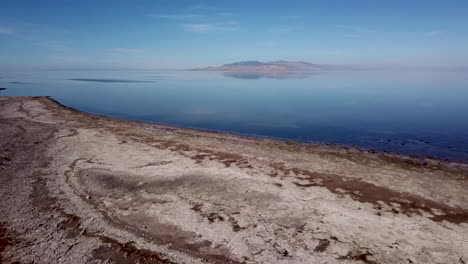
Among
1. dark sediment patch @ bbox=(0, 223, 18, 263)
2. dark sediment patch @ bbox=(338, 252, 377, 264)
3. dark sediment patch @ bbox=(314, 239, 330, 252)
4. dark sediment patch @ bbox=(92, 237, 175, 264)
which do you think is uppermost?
dark sediment patch @ bbox=(0, 223, 18, 263)

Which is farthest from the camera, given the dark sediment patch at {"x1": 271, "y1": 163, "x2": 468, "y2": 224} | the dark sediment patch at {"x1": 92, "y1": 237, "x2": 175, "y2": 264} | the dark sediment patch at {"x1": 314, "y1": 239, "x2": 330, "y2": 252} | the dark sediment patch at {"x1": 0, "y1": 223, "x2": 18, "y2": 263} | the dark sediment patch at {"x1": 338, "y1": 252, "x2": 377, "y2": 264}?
the dark sediment patch at {"x1": 271, "y1": 163, "x2": 468, "y2": 224}

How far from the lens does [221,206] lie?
7961mm

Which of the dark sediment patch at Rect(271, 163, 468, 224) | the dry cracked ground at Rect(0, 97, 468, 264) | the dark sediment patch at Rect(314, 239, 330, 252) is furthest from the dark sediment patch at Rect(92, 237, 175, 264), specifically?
the dark sediment patch at Rect(271, 163, 468, 224)

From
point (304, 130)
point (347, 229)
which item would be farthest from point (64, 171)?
point (304, 130)

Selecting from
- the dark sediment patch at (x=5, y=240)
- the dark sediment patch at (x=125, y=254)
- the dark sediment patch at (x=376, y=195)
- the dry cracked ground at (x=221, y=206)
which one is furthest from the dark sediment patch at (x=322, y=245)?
the dark sediment patch at (x=5, y=240)

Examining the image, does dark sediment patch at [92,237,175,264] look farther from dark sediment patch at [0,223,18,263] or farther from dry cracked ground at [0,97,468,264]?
dark sediment patch at [0,223,18,263]

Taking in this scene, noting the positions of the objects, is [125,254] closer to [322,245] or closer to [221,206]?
[221,206]

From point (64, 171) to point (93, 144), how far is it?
3.75 metres

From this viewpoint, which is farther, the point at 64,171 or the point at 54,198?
the point at 64,171

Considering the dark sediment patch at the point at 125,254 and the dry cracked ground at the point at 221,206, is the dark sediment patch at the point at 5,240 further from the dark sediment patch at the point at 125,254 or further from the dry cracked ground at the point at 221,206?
the dark sediment patch at the point at 125,254

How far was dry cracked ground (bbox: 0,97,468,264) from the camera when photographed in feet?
19.7

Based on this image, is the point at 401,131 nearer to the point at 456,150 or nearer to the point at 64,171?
the point at 456,150

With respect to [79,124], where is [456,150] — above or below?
below

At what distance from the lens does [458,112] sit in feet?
99.6
